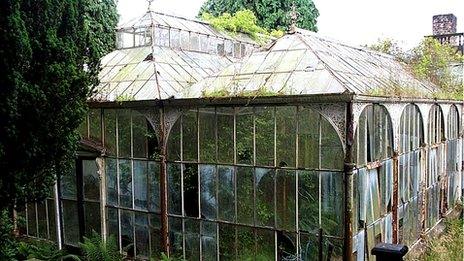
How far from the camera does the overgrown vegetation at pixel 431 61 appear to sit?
16109 mm

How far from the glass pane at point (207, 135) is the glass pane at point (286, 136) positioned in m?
1.41

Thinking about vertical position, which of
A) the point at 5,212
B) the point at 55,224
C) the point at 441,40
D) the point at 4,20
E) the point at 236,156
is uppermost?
the point at 441,40

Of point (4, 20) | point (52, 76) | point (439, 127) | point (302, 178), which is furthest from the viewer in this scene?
point (439, 127)

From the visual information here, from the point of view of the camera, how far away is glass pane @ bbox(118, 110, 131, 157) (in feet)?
34.5

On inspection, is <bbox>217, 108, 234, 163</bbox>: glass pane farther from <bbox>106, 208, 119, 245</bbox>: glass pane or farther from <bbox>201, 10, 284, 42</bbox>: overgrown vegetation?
<bbox>201, 10, 284, 42</bbox>: overgrown vegetation

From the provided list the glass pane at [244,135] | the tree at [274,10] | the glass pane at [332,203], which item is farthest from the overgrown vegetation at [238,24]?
the tree at [274,10]

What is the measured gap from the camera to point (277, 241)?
8.92 m

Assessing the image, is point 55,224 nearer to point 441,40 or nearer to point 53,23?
point 53,23

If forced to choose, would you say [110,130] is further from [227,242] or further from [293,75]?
[293,75]

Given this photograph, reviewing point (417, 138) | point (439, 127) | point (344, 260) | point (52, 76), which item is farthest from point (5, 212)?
point (439, 127)

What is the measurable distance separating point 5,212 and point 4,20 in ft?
10.7

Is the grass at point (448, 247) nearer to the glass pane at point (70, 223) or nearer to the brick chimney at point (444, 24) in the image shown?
the glass pane at point (70, 223)

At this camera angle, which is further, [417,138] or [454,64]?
[454,64]

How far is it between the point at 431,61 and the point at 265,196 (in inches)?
451
